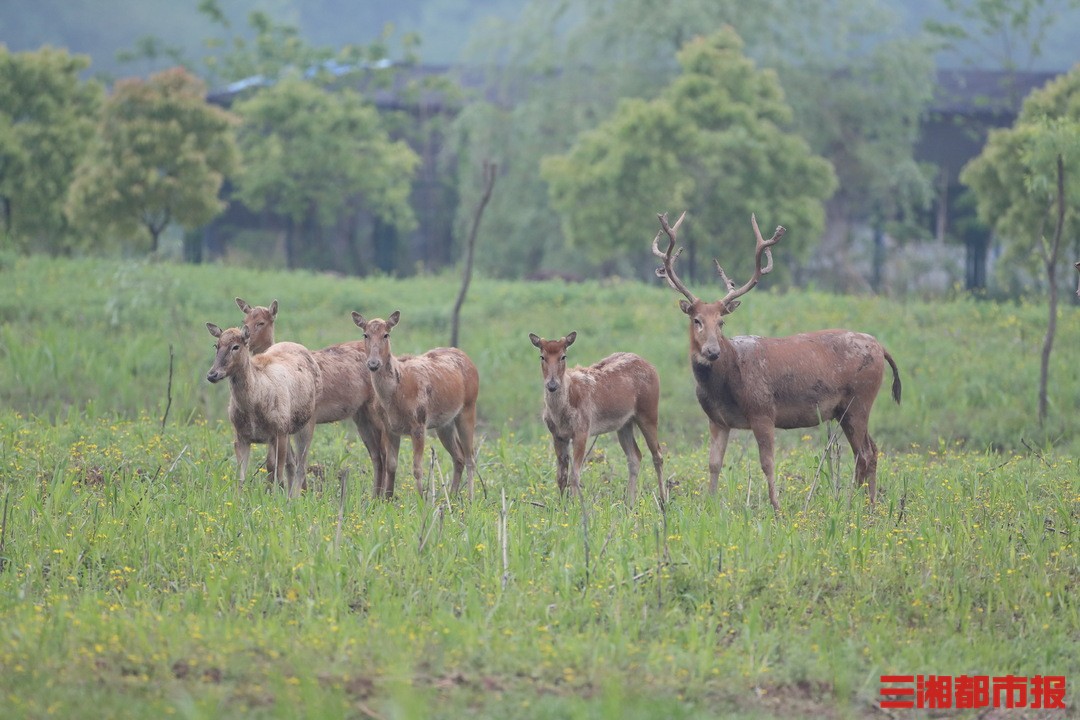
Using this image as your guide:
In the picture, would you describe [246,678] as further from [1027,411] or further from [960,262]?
[960,262]

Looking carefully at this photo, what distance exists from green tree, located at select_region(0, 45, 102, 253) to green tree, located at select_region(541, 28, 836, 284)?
1237cm

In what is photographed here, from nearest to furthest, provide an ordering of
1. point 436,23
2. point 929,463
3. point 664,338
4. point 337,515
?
1. point 337,515
2. point 929,463
3. point 664,338
4. point 436,23

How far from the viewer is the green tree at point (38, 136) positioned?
33.0 meters


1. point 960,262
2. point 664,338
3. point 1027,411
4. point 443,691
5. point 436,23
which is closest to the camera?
point 443,691

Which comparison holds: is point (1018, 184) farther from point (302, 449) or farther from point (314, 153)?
point (314, 153)

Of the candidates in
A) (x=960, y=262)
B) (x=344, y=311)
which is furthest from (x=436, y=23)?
(x=344, y=311)

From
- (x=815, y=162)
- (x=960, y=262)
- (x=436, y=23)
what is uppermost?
(x=436, y=23)

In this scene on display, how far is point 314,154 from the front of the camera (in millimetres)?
40469

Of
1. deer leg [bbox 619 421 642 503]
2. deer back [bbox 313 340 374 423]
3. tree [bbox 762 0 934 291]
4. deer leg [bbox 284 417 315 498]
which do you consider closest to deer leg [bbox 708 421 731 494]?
deer leg [bbox 619 421 642 503]

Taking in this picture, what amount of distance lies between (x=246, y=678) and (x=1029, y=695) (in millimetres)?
4402

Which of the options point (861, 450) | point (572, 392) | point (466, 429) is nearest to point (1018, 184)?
point (861, 450)

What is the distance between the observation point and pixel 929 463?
1459cm

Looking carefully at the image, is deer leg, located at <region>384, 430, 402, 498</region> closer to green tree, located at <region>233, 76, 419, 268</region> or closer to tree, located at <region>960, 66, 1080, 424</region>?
tree, located at <region>960, 66, 1080, 424</region>

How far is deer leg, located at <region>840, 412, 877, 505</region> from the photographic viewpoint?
12.3m
